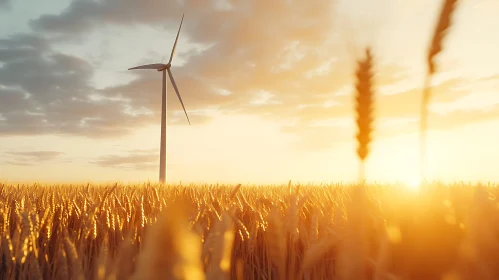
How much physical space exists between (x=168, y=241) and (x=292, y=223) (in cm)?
117

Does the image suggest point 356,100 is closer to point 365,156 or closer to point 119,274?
point 365,156

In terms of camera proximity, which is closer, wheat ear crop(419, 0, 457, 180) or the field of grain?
the field of grain

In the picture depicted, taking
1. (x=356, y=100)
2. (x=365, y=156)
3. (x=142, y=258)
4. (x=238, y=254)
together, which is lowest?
(x=238, y=254)

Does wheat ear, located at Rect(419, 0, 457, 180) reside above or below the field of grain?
above

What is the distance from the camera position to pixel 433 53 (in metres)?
2.60

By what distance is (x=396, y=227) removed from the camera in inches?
77.4

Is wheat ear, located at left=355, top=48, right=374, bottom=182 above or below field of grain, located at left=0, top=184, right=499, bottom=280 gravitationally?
above

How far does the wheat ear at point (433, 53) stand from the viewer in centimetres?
247

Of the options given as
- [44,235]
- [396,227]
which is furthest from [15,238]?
[396,227]

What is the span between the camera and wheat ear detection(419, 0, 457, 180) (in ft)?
8.12

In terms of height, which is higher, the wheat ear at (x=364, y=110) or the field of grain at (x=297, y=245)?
the wheat ear at (x=364, y=110)

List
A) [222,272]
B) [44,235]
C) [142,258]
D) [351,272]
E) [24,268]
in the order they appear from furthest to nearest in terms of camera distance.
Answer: [44,235] → [24,268] → [351,272] → [222,272] → [142,258]

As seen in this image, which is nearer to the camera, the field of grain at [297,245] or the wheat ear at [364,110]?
the field of grain at [297,245]

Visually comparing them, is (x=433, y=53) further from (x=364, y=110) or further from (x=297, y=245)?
(x=297, y=245)
